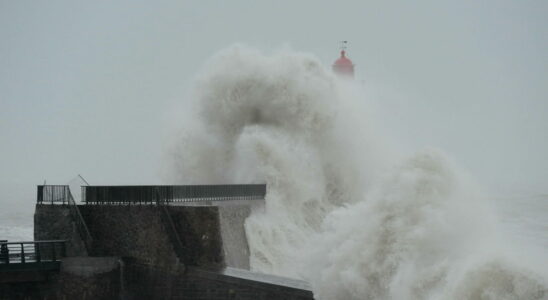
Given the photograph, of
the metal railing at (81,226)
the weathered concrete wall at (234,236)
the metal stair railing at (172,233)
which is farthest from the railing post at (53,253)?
the weathered concrete wall at (234,236)

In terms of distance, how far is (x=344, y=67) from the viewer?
36844mm

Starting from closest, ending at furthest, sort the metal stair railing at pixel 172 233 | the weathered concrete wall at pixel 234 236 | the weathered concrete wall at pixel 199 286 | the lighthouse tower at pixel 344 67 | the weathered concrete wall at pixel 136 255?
the weathered concrete wall at pixel 199 286 < the weathered concrete wall at pixel 136 255 < the metal stair railing at pixel 172 233 < the weathered concrete wall at pixel 234 236 < the lighthouse tower at pixel 344 67

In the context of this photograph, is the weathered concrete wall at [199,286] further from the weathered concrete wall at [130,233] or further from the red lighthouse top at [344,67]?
the red lighthouse top at [344,67]

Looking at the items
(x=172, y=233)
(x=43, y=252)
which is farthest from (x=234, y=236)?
(x=43, y=252)

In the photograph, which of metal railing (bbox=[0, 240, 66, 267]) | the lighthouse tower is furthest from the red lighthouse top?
metal railing (bbox=[0, 240, 66, 267])

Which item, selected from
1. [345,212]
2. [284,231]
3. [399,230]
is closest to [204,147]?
[284,231]

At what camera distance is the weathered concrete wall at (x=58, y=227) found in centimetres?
1845

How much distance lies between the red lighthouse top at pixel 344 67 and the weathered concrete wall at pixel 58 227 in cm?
1901

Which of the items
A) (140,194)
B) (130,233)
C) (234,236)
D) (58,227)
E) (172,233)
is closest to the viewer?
(172,233)

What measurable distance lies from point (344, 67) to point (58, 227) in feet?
65.4

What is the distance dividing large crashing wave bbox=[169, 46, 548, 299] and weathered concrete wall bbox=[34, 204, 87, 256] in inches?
146

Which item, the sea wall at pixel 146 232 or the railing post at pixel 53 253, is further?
the railing post at pixel 53 253

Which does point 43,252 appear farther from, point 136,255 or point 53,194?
point 136,255

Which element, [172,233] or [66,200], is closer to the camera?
[172,233]
